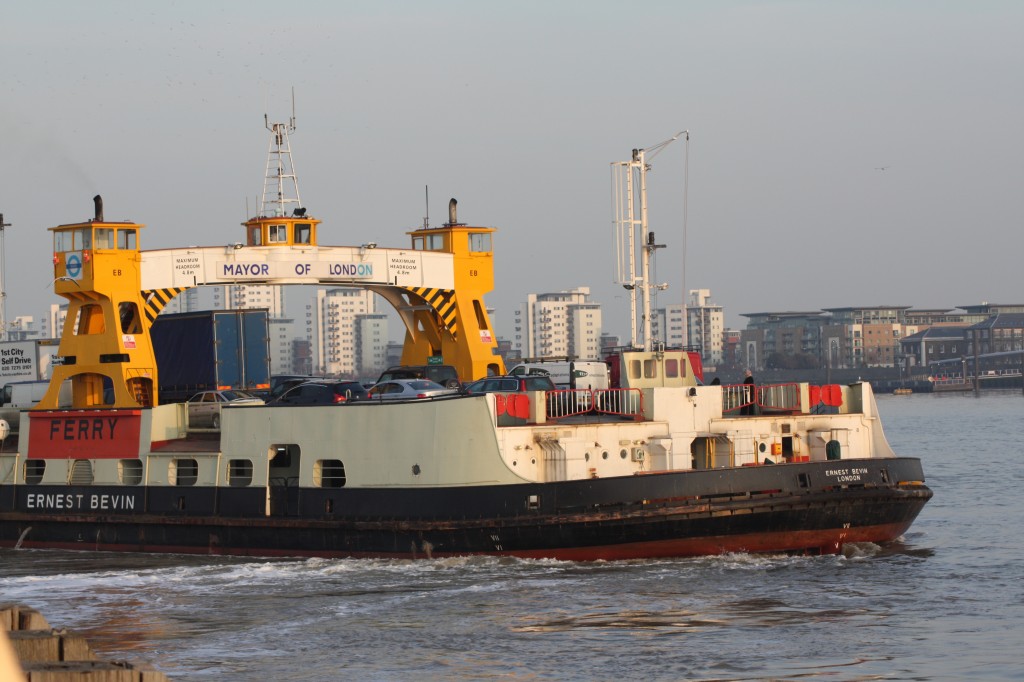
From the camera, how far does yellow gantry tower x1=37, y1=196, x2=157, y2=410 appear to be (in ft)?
92.4

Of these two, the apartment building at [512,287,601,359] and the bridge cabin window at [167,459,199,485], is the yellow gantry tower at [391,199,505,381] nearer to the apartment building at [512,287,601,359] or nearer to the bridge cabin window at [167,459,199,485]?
the bridge cabin window at [167,459,199,485]

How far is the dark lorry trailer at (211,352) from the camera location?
106ft

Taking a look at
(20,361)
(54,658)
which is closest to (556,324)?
(20,361)

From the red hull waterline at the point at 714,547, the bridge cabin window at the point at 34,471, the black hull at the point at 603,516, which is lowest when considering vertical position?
the red hull waterline at the point at 714,547

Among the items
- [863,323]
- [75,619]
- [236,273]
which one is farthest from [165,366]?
[863,323]

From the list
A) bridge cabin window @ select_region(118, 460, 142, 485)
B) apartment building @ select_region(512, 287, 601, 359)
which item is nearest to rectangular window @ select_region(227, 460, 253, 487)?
bridge cabin window @ select_region(118, 460, 142, 485)

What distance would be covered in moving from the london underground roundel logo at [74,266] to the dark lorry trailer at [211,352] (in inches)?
168

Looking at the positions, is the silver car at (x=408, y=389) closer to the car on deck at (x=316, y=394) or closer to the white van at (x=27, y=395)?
the car on deck at (x=316, y=394)

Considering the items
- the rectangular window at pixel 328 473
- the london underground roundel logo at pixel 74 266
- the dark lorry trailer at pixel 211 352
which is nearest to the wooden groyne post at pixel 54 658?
the rectangular window at pixel 328 473

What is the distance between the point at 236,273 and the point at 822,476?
534 inches

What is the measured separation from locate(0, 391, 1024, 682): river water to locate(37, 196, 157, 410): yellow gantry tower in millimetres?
3829

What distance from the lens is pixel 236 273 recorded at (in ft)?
97.7

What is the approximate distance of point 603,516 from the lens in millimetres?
23297

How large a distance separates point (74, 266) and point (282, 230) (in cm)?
459
